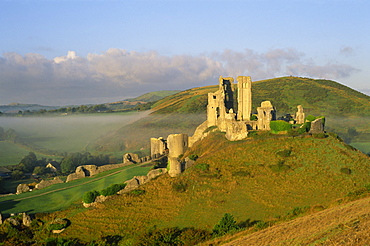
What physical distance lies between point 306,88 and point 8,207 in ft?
442

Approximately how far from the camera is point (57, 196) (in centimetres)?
4319

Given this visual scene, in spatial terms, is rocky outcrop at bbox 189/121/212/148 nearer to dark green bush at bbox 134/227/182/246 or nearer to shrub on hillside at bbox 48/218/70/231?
shrub on hillside at bbox 48/218/70/231

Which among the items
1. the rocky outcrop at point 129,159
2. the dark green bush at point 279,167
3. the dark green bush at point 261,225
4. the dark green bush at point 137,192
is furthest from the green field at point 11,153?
the dark green bush at point 261,225

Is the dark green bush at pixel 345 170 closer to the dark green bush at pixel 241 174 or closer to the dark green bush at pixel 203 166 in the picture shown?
the dark green bush at pixel 241 174

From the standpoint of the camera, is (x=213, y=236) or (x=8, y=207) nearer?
(x=213, y=236)

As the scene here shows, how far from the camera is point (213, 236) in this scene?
24.5m

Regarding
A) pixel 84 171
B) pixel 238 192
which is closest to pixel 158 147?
pixel 84 171

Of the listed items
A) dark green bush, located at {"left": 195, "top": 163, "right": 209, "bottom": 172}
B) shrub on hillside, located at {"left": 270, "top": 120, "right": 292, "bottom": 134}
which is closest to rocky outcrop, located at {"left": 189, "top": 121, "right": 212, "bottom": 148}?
shrub on hillside, located at {"left": 270, "top": 120, "right": 292, "bottom": 134}

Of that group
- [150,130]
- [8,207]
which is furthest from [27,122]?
[8,207]

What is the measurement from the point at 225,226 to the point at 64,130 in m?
164

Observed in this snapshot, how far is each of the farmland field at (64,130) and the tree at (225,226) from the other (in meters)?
107

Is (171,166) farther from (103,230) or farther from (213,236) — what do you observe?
(213,236)

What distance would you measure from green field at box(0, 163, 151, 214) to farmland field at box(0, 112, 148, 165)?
7573 cm

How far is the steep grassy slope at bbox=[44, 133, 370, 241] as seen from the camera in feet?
93.1
